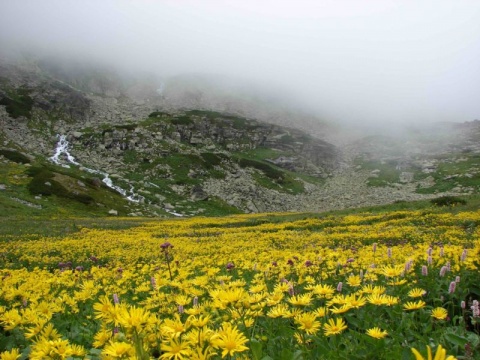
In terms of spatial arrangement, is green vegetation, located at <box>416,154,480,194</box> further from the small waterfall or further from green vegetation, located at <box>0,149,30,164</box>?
green vegetation, located at <box>0,149,30,164</box>

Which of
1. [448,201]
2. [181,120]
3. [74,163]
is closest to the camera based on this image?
[448,201]

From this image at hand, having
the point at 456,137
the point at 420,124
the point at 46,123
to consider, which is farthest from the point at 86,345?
the point at 420,124

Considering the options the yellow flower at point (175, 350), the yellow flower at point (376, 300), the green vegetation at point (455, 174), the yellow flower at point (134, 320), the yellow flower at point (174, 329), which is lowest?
the green vegetation at point (455, 174)

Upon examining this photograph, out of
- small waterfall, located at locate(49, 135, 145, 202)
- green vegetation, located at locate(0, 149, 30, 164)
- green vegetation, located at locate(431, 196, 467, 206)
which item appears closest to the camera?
green vegetation, located at locate(431, 196, 467, 206)

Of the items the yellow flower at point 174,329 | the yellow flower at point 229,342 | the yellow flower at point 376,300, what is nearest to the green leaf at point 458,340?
the yellow flower at point 376,300

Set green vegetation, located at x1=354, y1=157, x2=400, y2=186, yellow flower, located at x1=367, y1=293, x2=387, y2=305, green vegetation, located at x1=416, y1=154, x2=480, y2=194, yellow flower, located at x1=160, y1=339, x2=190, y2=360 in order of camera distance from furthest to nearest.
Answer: green vegetation, located at x1=354, y1=157, x2=400, y2=186, green vegetation, located at x1=416, y1=154, x2=480, y2=194, yellow flower, located at x1=367, y1=293, x2=387, y2=305, yellow flower, located at x1=160, y1=339, x2=190, y2=360

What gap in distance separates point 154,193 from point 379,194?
5240cm

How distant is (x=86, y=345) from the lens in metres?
4.04

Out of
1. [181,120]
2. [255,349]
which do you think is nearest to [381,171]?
[181,120]

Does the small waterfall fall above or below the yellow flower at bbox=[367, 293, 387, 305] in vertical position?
below

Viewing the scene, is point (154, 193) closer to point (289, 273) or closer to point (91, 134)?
point (91, 134)

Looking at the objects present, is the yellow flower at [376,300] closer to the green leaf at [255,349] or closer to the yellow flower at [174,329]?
the green leaf at [255,349]

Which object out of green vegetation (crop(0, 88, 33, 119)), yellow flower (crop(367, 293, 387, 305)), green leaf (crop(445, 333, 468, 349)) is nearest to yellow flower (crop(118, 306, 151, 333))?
yellow flower (crop(367, 293, 387, 305))

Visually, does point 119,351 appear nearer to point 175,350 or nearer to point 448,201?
point 175,350
